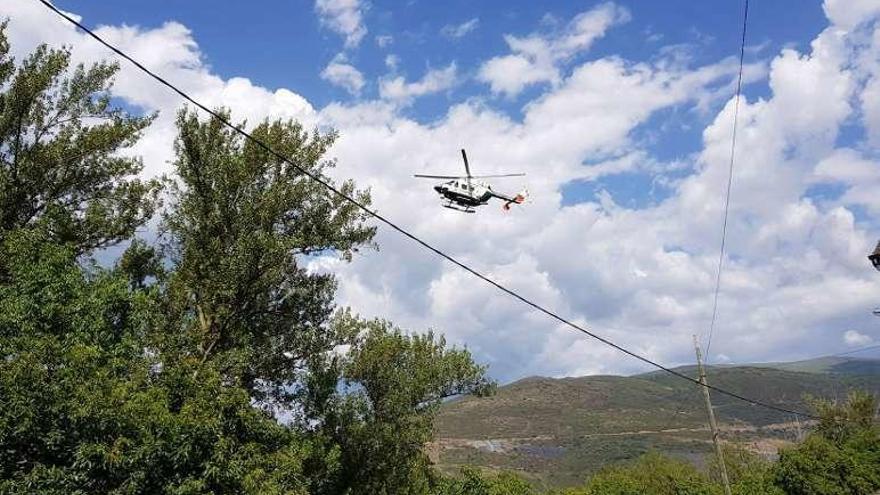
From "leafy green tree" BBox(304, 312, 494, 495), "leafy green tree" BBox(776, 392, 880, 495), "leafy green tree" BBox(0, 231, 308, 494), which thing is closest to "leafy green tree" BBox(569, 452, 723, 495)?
"leafy green tree" BBox(776, 392, 880, 495)

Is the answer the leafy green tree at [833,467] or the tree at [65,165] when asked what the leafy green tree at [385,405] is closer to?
the tree at [65,165]

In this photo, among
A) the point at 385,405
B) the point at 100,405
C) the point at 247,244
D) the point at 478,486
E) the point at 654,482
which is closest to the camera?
the point at 100,405

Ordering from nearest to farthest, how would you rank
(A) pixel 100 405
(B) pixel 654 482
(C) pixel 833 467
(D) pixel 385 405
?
(A) pixel 100 405
(D) pixel 385 405
(C) pixel 833 467
(B) pixel 654 482

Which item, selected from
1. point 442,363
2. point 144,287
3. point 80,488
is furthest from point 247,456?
point 442,363

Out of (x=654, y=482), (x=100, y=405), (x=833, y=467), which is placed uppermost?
(x=100, y=405)

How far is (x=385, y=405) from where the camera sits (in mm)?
35688

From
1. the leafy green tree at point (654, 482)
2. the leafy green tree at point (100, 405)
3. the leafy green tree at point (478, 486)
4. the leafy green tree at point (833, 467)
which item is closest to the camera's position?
the leafy green tree at point (100, 405)

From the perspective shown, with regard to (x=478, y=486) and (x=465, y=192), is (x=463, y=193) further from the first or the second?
(x=478, y=486)

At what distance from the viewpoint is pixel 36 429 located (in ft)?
58.9

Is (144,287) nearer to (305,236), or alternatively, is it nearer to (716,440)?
Result: (305,236)

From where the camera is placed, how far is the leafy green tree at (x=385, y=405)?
111ft

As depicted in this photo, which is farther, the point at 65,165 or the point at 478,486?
the point at 478,486

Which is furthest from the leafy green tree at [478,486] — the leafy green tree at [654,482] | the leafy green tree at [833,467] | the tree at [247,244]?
the tree at [247,244]

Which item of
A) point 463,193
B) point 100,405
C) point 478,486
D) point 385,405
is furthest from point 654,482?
point 100,405
